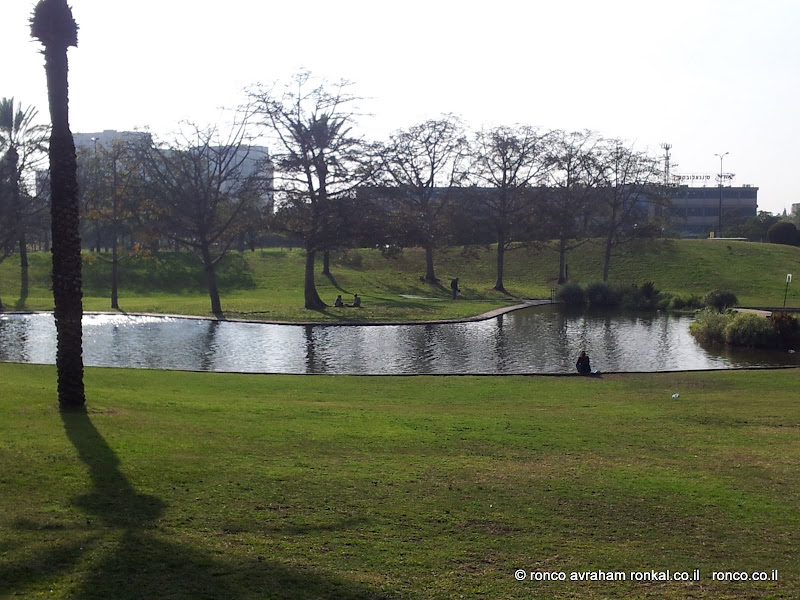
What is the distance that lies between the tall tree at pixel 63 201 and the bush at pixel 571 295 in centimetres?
4175

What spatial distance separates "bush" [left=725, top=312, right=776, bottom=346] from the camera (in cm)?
3269

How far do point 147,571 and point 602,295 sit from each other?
4772cm

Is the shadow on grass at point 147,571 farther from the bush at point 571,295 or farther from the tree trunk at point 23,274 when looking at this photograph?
the tree trunk at point 23,274

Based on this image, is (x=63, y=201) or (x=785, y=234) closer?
(x=63, y=201)

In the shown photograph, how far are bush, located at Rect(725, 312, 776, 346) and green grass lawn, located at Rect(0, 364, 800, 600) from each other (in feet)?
55.7

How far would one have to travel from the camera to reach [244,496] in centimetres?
983

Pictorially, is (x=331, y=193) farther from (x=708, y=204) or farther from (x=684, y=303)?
(x=708, y=204)

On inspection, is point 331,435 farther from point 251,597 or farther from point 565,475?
point 251,597

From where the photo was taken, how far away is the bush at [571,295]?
52.7 m

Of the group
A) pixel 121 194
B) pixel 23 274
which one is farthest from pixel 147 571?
pixel 23 274

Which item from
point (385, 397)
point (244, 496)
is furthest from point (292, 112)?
point (244, 496)

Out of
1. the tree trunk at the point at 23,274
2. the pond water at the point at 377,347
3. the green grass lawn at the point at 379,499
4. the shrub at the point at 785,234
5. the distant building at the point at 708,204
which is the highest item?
the distant building at the point at 708,204

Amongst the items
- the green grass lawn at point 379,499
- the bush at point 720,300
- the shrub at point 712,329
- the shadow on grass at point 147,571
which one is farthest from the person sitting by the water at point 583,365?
the bush at point 720,300

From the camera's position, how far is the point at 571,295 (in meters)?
53.0
